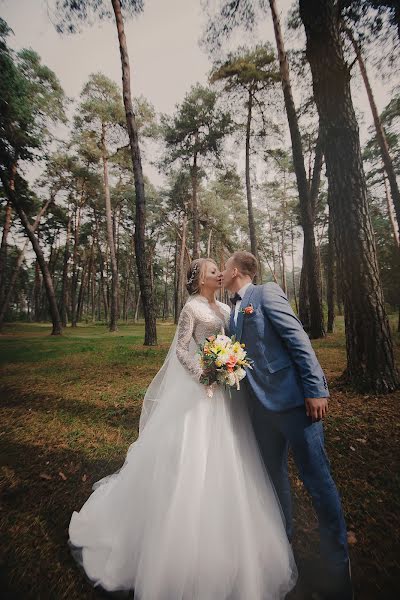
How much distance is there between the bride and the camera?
6.38ft

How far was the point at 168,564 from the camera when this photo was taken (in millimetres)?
1956

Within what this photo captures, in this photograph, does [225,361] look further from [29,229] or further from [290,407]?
[29,229]

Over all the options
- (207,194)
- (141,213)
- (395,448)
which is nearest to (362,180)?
(395,448)

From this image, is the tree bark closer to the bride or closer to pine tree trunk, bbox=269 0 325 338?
pine tree trunk, bbox=269 0 325 338

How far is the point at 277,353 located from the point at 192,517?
1.38m

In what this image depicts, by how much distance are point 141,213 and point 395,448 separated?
12758mm

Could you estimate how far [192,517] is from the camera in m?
2.05

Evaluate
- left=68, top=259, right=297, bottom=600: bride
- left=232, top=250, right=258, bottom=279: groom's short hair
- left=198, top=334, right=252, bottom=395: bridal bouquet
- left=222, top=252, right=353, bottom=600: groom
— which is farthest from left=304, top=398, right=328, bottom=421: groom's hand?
left=232, top=250, right=258, bottom=279: groom's short hair

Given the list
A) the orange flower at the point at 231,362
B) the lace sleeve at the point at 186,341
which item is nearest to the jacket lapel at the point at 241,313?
the orange flower at the point at 231,362

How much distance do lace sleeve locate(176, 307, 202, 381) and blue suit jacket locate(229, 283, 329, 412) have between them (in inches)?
20.1

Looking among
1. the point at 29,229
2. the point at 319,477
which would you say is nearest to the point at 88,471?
the point at 319,477

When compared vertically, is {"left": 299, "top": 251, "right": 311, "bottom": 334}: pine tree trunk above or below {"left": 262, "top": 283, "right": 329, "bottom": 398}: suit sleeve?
above

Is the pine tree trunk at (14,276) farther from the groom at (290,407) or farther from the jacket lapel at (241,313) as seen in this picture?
the groom at (290,407)

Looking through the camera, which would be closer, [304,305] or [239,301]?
[239,301]
